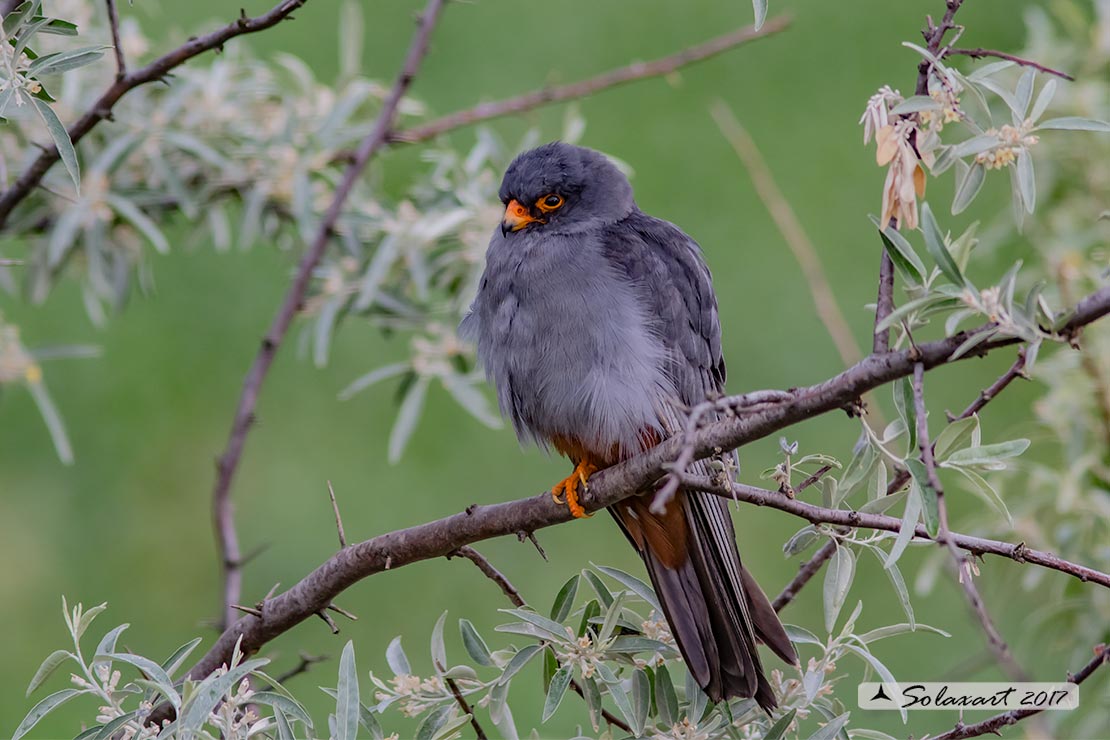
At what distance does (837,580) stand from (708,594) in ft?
1.84

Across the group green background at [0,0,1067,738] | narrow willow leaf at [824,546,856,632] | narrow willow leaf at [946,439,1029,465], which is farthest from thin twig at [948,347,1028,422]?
green background at [0,0,1067,738]

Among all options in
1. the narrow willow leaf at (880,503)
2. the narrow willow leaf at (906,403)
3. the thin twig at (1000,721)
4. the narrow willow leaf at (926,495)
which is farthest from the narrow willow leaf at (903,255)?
the thin twig at (1000,721)

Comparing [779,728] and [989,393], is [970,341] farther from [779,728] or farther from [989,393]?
[779,728]

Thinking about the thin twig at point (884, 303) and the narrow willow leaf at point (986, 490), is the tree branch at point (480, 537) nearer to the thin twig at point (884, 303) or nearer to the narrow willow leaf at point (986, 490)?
the narrow willow leaf at point (986, 490)

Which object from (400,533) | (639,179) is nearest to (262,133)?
(400,533)

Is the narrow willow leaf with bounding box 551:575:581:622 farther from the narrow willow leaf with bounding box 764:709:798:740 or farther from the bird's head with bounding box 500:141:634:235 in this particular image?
the bird's head with bounding box 500:141:634:235

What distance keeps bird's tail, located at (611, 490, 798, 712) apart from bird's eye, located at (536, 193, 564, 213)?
92 centimetres

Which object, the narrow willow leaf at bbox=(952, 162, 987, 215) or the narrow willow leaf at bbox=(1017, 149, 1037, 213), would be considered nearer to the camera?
the narrow willow leaf at bbox=(1017, 149, 1037, 213)

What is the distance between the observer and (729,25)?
304 inches

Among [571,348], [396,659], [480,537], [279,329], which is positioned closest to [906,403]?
[480,537]

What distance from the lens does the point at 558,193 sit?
341cm

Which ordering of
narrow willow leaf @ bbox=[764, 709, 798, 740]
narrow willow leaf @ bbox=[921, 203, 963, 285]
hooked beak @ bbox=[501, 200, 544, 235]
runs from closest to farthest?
narrow willow leaf @ bbox=[921, 203, 963, 285] < narrow willow leaf @ bbox=[764, 709, 798, 740] < hooked beak @ bbox=[501, 200, 544, 235]

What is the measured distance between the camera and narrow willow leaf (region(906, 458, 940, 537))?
181cm

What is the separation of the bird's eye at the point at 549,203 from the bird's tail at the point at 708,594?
916mm
